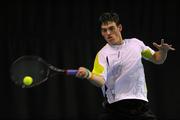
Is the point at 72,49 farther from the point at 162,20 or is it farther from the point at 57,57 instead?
the point at 162,20

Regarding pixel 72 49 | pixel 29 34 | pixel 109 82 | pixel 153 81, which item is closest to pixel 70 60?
pixel 72 49

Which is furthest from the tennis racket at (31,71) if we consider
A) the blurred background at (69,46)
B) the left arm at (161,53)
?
the blurred background at (69,46)

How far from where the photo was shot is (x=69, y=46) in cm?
596

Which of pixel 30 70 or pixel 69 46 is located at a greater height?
pixel 69 46

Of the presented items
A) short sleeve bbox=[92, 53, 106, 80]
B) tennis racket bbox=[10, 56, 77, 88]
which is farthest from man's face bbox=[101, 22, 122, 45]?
tennis racket bbox=[10, 56, 77, 88]

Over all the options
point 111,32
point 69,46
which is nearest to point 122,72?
point 111,32

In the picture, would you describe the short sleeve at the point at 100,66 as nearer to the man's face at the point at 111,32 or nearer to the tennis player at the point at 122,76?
the tennis player at the point at 122,76

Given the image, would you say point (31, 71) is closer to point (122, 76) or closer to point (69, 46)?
point (122, 76)

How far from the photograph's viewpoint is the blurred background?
5.90 meters

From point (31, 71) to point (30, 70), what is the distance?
0.01 metres

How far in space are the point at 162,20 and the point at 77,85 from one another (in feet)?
4.29

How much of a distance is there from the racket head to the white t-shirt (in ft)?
1.31

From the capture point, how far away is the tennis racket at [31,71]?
354 centimetres

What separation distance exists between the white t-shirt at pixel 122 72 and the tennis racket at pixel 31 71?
1.24ft
